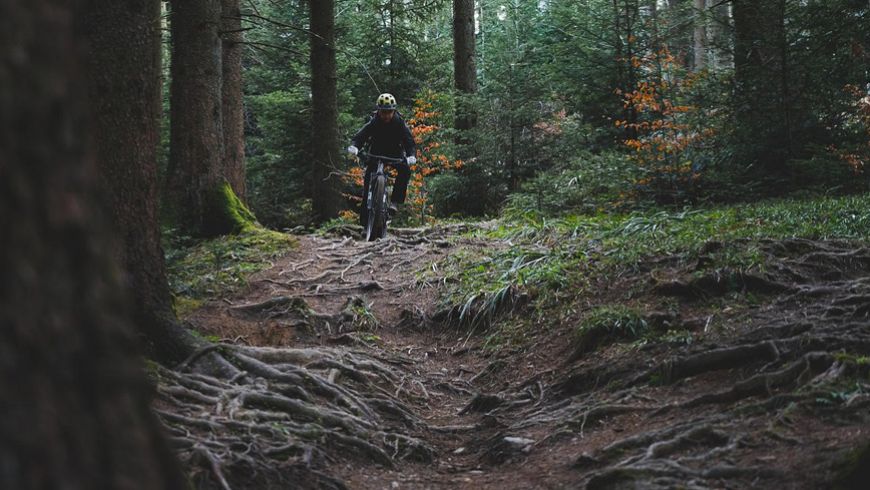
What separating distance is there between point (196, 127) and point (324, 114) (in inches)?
150

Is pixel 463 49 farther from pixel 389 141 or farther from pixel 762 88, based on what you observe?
pixel 762 88

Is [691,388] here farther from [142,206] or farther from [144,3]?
[144,3]

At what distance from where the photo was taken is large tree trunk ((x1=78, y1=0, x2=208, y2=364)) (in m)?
5.17

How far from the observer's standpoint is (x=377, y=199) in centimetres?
1225

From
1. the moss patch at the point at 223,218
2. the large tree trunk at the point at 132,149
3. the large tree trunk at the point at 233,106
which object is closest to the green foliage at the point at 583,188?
the moss patch at the point at 223,218

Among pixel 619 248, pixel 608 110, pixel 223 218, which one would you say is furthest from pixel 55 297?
pixel 608 110

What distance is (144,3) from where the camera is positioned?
217 inches

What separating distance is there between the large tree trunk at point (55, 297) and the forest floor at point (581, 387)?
7.96 ft

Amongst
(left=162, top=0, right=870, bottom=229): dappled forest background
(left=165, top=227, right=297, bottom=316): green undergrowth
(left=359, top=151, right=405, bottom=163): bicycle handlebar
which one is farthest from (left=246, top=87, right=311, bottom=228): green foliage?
(left=165, top=227, right=297, bottom=316): green undergrowth

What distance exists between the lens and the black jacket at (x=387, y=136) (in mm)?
12375

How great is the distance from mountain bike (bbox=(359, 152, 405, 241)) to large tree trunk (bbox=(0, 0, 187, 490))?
10.7 meters

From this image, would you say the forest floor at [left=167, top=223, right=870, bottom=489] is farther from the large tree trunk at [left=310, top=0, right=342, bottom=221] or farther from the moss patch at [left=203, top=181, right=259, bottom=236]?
the large tree trunk at [left=310, top=0, right=342, bottom=221]

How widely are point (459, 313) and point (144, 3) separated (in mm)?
4673

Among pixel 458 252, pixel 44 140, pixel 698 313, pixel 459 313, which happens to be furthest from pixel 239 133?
pixel 44 140
